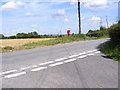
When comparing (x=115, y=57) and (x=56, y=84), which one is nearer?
(x=56, y=84)

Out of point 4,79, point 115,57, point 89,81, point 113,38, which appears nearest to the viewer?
point 89,81

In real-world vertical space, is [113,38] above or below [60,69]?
above

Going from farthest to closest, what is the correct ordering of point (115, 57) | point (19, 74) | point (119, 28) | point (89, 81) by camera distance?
point (119, 28) < point (115, 57) < point (19, 74) < point (89, 81)

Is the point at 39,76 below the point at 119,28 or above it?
below

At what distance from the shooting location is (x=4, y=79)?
610 centimetres

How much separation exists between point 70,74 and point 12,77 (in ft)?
6.79

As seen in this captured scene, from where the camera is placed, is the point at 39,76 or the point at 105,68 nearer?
the point at 39,76

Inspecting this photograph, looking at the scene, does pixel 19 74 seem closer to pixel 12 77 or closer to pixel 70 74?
pixel 12 77

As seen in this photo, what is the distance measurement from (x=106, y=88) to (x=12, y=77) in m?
3.24

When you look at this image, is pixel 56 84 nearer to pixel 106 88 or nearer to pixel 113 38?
pixel 106 88

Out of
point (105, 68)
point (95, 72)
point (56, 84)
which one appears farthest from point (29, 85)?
point (105, 68)

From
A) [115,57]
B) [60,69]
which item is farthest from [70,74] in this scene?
[115,57]

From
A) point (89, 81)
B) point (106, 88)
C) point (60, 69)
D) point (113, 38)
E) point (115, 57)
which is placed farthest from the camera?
point (113, 38)

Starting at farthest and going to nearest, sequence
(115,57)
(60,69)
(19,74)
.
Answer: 1. (115,57)
2. (60,69)
3. (19,74)
